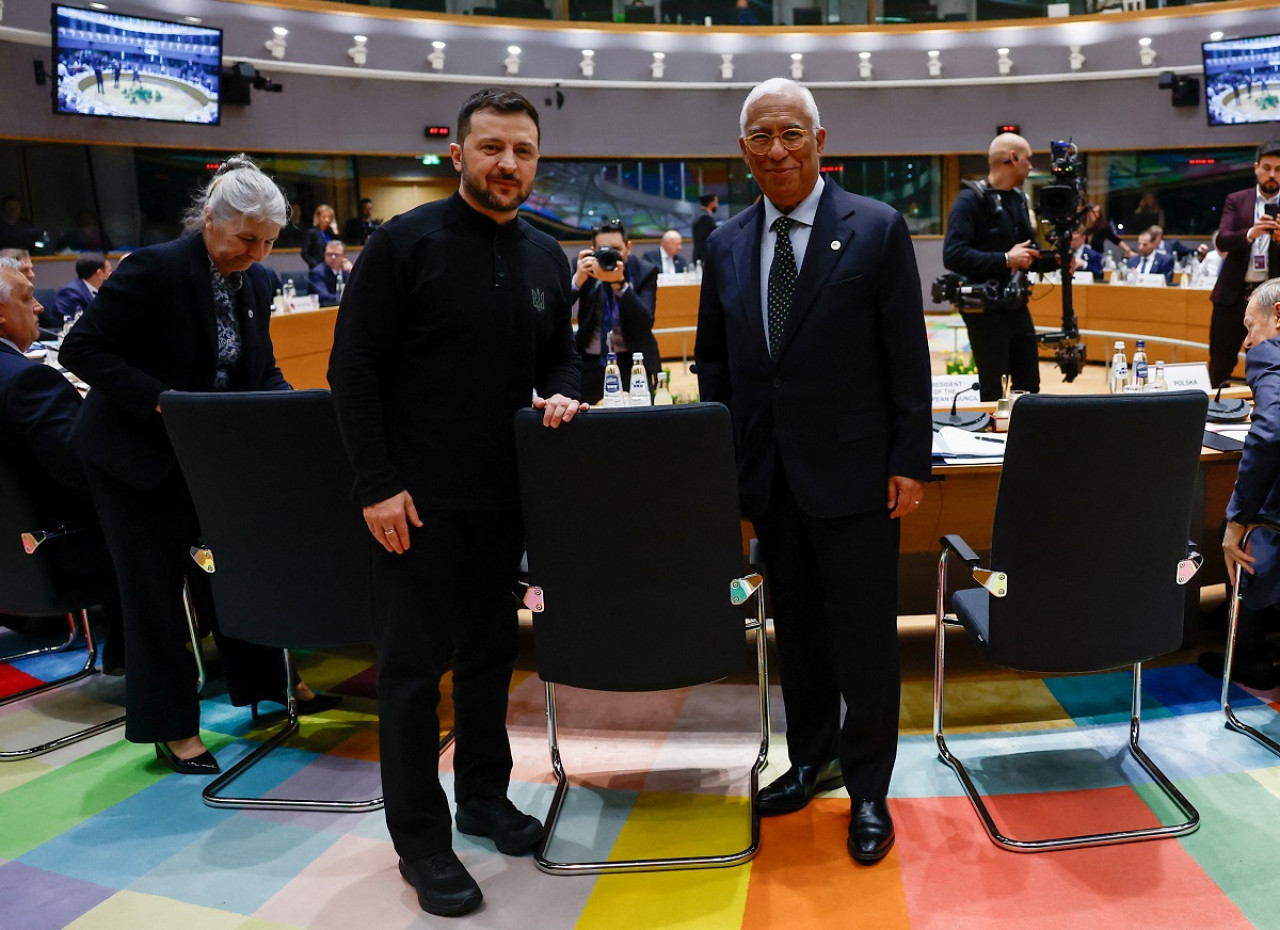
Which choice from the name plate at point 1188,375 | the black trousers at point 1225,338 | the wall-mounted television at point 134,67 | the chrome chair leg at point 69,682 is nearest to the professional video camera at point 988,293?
the name plate at point 1188,375

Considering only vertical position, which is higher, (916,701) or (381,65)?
(381,65)

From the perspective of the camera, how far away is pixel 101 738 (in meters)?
2.93

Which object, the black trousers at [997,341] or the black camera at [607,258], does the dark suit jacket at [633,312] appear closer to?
the black camera at [607,258]

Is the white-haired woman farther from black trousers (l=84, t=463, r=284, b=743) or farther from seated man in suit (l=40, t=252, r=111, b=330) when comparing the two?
seated man in suit (l=40, t=252, r=111, b=330)

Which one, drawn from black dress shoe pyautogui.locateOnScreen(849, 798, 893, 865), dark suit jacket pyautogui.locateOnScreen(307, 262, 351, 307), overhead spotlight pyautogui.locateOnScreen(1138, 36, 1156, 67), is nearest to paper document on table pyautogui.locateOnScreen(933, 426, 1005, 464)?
black dress shoe pyautogui.locateOnScreen(849, 798, 893, 865)

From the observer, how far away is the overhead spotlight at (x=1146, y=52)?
37.0 feet

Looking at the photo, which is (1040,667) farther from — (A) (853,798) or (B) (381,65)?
A: (B) (381,65)

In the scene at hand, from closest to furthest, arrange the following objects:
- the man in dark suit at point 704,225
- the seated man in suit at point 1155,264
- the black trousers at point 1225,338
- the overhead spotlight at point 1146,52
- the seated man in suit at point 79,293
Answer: the black trousers at point 1225,338, the seated man in suit at point 79,293, the seated man in suit at point 1155,264, the man in dark suit at point 704,225, the overhead spotlight at point 1146,52

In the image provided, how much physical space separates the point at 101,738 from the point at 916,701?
228 centimetres

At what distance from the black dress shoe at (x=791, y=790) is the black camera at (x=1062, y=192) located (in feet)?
8.38

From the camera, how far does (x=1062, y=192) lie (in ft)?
13.1

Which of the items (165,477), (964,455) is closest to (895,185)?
(964,455)

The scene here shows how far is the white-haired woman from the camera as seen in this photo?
2490mm

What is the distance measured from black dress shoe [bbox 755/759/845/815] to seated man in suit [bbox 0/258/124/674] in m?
1.91
